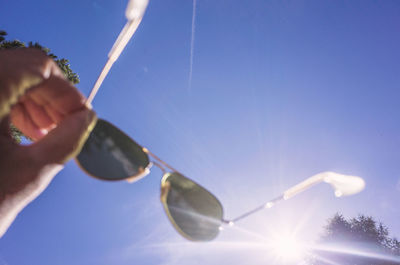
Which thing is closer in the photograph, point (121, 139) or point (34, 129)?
point (34, 129)

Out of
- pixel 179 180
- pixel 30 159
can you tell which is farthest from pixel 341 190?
pixel 30 159

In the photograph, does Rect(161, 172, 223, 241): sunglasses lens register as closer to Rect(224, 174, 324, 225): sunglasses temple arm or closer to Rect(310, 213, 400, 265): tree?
Rect(224, 174, 324, 225): sunglasses temple arm

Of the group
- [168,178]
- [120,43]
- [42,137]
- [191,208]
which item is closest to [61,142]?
[42,137]

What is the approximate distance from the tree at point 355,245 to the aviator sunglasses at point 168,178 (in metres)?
18.5

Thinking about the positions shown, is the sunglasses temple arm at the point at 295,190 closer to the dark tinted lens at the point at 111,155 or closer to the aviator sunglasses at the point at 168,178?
the aviator sunglasses at the point at 168,178

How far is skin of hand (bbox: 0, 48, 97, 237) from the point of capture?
3.09 feet

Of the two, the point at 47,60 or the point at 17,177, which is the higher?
the point at 47,60

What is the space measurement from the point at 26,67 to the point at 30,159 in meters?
0.44

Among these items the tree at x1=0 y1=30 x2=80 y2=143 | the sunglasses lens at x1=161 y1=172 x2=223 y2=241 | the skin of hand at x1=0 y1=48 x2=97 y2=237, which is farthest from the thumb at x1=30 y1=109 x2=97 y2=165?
the tree at x1=0 y1=30 x2=80 y2=143

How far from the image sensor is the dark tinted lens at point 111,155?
1.67 meters

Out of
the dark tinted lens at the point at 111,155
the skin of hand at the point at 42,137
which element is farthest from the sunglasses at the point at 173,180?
the skin of hand at the point at 42,137

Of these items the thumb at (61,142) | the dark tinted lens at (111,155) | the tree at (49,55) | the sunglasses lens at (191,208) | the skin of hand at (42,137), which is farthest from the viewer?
the tree at (49,55)

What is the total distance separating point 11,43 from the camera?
7270 mm

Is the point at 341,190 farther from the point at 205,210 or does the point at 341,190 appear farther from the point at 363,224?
the point at 363,224
